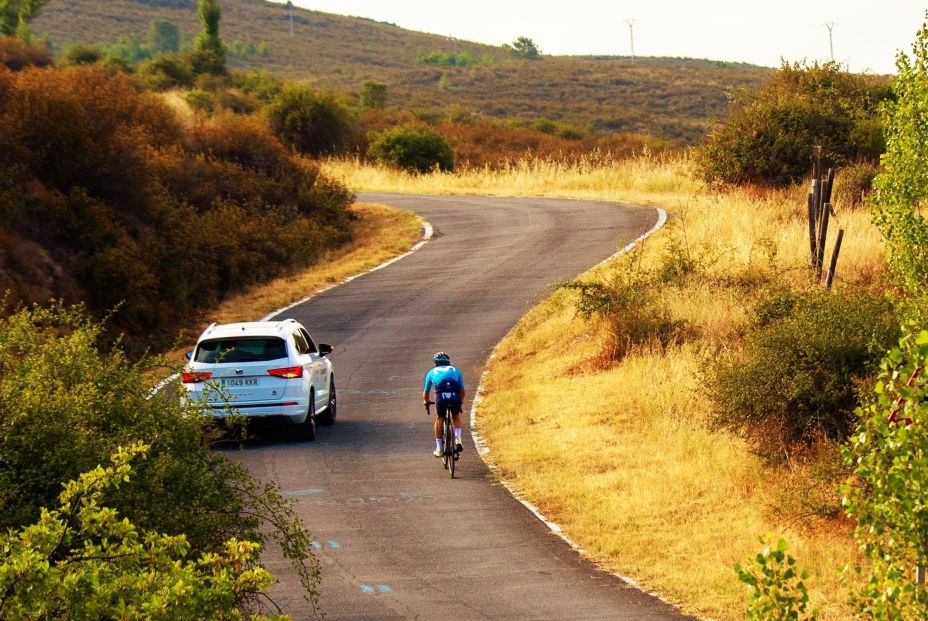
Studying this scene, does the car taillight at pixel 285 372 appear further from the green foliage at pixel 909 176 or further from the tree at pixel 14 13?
the tree at pixel 14 13

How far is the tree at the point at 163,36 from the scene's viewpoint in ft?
486

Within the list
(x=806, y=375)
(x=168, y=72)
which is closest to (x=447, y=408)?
(x=806, y=375)

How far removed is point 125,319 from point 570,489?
51.4ft

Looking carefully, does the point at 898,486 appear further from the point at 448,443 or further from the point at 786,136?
the point at 786,136

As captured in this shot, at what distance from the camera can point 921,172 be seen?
47.3 feet

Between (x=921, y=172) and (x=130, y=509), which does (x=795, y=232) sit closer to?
(x=921, y=172)

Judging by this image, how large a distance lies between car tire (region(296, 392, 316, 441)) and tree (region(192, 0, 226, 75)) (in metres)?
65.5

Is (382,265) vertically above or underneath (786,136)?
underneath

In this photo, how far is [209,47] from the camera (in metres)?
83.4

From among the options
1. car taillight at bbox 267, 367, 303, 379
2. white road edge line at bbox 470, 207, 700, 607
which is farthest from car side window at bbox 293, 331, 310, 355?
white road edge line at bbox 470, 207, 700, 607

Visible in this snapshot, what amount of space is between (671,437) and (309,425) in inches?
213

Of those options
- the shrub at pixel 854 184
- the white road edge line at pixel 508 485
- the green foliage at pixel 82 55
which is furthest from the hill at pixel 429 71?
the white road edge line at pixel 508 485

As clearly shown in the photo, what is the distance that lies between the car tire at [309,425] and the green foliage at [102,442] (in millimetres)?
8867

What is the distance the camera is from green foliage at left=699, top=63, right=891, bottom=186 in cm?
3747
